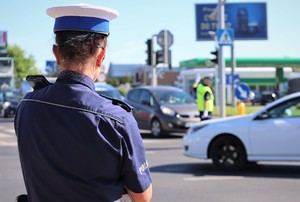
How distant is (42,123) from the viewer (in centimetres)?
199

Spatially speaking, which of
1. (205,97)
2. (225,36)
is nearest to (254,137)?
(205,97)

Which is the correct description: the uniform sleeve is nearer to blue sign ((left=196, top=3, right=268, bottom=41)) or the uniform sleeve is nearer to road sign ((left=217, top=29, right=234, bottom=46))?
road sign ((left=217, top=29, right=234, bottom=46))

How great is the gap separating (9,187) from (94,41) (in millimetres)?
6144

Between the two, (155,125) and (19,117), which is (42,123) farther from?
(155,125)

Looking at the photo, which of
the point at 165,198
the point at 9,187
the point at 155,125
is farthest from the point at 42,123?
the point at 155,125

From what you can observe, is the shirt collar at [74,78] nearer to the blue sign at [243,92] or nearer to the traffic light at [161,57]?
the blue sign at [243,92]

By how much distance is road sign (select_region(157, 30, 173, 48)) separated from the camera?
74.2 ft

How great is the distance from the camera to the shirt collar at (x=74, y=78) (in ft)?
6.68

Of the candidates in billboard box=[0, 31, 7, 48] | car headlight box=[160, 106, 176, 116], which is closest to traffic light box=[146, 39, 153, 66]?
car headlight box=[160, 106, 176, 116]

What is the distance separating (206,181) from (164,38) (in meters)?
15.0

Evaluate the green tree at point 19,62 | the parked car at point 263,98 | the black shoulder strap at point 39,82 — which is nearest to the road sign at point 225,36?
the black shoulder strap at point 39,82

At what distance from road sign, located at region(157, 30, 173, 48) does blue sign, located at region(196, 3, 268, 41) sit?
28.8 meters

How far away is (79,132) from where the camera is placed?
1.91 meters

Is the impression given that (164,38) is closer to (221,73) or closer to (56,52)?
(221,73)
